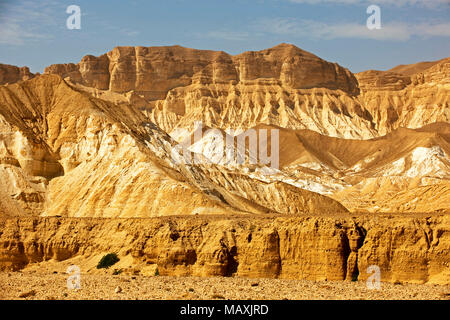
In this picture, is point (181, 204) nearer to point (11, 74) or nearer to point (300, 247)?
point (300, 247)

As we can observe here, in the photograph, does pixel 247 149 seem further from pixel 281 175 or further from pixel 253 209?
pixel 253 209

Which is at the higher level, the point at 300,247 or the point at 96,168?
the point at 96,168

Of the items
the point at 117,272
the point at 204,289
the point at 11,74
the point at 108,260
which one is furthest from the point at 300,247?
the point at 11,74

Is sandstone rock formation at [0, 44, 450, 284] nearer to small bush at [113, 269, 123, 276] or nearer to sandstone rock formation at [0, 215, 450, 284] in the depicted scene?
sandstone rock formation at [0, 215, 450, 284]

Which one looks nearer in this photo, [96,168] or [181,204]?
[181,204]

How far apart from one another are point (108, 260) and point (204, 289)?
11.7 meters

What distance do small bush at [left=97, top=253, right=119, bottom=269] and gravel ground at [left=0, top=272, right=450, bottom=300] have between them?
5533 millimetres

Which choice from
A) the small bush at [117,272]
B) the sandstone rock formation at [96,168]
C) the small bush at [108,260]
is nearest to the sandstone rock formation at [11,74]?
the sandstone rock formation at [96,168]

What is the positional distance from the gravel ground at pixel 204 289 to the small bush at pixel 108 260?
5.53m

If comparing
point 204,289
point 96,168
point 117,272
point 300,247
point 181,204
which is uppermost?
point 96,168

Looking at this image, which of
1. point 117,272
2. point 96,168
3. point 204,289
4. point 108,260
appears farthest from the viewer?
point 96,168

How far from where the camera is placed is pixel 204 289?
3023 centimetres
